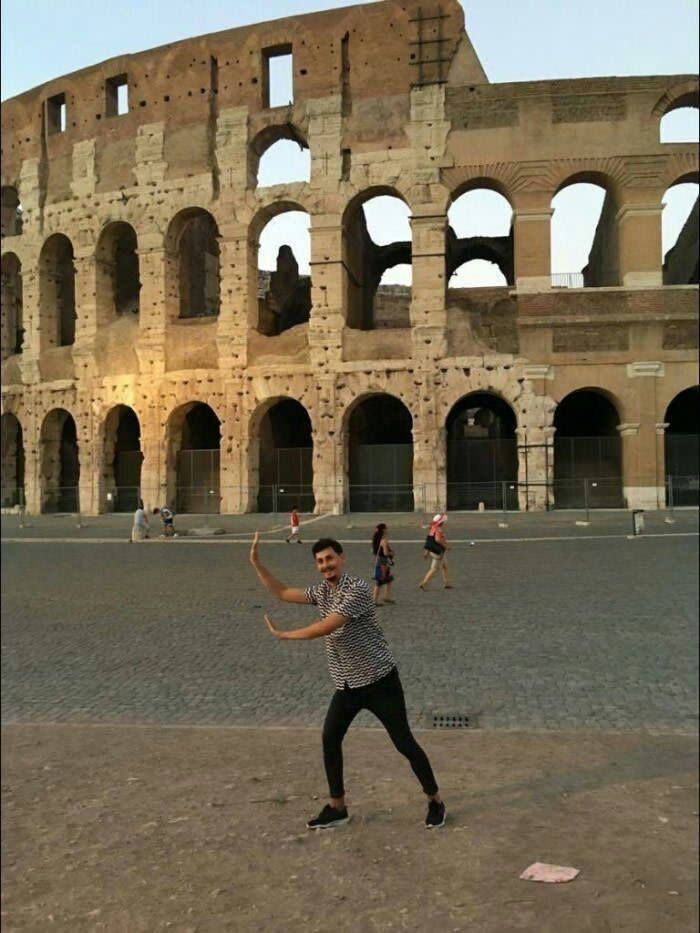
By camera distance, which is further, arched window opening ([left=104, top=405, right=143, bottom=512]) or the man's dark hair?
arched window opening ([left=104, top=405, right=143, bottom=512])

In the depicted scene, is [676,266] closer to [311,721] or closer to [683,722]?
[683,722]

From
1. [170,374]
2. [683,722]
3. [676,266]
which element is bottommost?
[683,722]

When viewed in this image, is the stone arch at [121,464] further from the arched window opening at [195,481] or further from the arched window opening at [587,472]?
the arched window opening at [587,472]

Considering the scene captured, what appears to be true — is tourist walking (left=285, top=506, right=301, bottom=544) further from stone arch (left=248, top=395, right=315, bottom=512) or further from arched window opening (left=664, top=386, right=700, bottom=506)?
arched window opening (left=664, top=386, right=700, bottom=506)

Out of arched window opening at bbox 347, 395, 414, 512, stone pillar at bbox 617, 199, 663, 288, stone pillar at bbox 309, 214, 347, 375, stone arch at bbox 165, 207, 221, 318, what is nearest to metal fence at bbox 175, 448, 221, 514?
arched window opening at bbox 347, 395, 414, 512

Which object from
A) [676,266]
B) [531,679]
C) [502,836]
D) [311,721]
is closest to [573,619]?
[531,679]

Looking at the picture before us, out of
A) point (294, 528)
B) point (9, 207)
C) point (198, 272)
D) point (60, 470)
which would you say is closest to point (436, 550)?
point (294, 528)

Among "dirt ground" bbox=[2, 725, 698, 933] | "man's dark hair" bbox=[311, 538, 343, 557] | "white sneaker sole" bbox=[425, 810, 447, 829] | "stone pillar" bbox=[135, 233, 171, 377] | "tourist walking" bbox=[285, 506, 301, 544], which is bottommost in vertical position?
"dirt ground" bbox=[2, 725, 698, 933]
